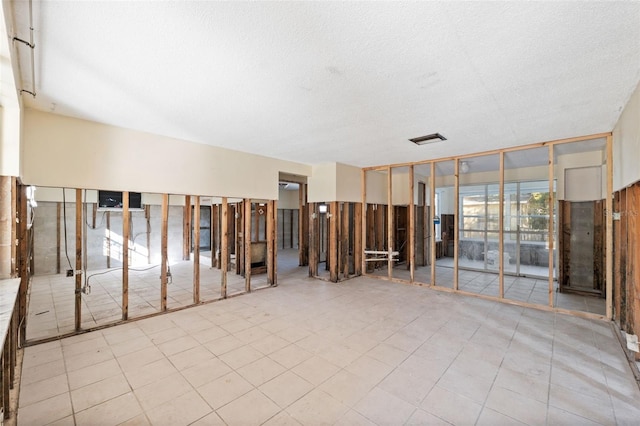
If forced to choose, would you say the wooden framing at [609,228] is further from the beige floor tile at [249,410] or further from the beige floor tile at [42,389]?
the beige floor tile at [42,389]

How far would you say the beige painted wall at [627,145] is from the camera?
2.47m

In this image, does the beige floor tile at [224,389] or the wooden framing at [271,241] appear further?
the wooden framing at [271,241]

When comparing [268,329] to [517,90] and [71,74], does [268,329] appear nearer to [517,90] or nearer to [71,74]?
[71,74]

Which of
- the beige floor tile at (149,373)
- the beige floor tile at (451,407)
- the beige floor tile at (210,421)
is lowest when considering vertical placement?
the beige floor tile at (149,373)

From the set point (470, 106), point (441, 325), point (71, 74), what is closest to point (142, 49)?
point (71, 74)

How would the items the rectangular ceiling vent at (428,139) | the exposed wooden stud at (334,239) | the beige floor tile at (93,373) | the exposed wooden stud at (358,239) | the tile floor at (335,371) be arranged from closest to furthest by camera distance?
the tile floor at (335,371) → the beige floor tile at (93,373) → the rectangular ceiling vent at (428,139) → the exposed wooden stud at (334,239) → the exposed wooden stud at (358,239)

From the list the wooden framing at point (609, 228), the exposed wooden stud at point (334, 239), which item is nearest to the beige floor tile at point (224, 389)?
the exposed wooden stud at point (334, 239)

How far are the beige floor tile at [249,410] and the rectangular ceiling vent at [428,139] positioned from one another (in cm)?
377

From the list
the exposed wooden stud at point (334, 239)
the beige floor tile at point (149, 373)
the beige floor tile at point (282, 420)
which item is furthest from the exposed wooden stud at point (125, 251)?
the exposed wooden stud at point (334, 239)

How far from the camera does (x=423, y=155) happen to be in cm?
512

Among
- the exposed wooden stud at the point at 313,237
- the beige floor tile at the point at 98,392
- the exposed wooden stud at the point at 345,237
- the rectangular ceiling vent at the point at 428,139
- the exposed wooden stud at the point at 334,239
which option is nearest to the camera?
the beige floor tile at the point at 98,392

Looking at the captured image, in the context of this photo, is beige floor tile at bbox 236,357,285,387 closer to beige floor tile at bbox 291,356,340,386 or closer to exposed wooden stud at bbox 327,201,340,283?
beige floor tile at bbox 291,356,340,386

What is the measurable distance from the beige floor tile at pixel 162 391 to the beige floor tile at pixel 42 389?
0.67 meters

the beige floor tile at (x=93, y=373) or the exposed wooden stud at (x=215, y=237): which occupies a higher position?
the exposed wooden stud at (x=215, y=237)
